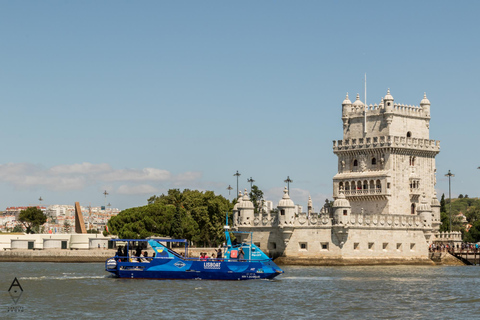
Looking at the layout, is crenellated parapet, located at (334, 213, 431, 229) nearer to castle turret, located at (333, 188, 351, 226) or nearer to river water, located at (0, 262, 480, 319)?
castle turret, located at (333, 188, 351, 226)

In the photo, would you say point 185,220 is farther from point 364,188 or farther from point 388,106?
point 388,106

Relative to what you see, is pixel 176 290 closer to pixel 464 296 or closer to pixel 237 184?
pixel 464 296

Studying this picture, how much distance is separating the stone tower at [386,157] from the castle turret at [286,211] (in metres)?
13.1

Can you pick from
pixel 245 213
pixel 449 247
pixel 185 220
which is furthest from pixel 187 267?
pixel 185 220

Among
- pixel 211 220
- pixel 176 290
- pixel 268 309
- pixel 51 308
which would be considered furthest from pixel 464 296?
pixel 211 220

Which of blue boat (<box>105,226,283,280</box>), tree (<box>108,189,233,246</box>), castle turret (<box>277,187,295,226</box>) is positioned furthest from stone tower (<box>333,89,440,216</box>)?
blue boat (<box>105,226,283,280</box>)

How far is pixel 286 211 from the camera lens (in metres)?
95.8

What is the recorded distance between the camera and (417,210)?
10375cm

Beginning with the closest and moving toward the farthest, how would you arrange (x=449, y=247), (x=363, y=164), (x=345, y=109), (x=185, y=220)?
(x=363, y=164)
(x=449, y=247)
(x=345, y=109)
(x=185, y=220)

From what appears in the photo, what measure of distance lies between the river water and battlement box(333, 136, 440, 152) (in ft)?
92.6

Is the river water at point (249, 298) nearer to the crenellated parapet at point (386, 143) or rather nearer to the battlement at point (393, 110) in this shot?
the crenellated parapet at point (386, 143)

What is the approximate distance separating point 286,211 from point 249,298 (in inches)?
1471

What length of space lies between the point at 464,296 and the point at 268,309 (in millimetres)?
16199

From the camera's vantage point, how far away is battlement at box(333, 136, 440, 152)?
104 meters
